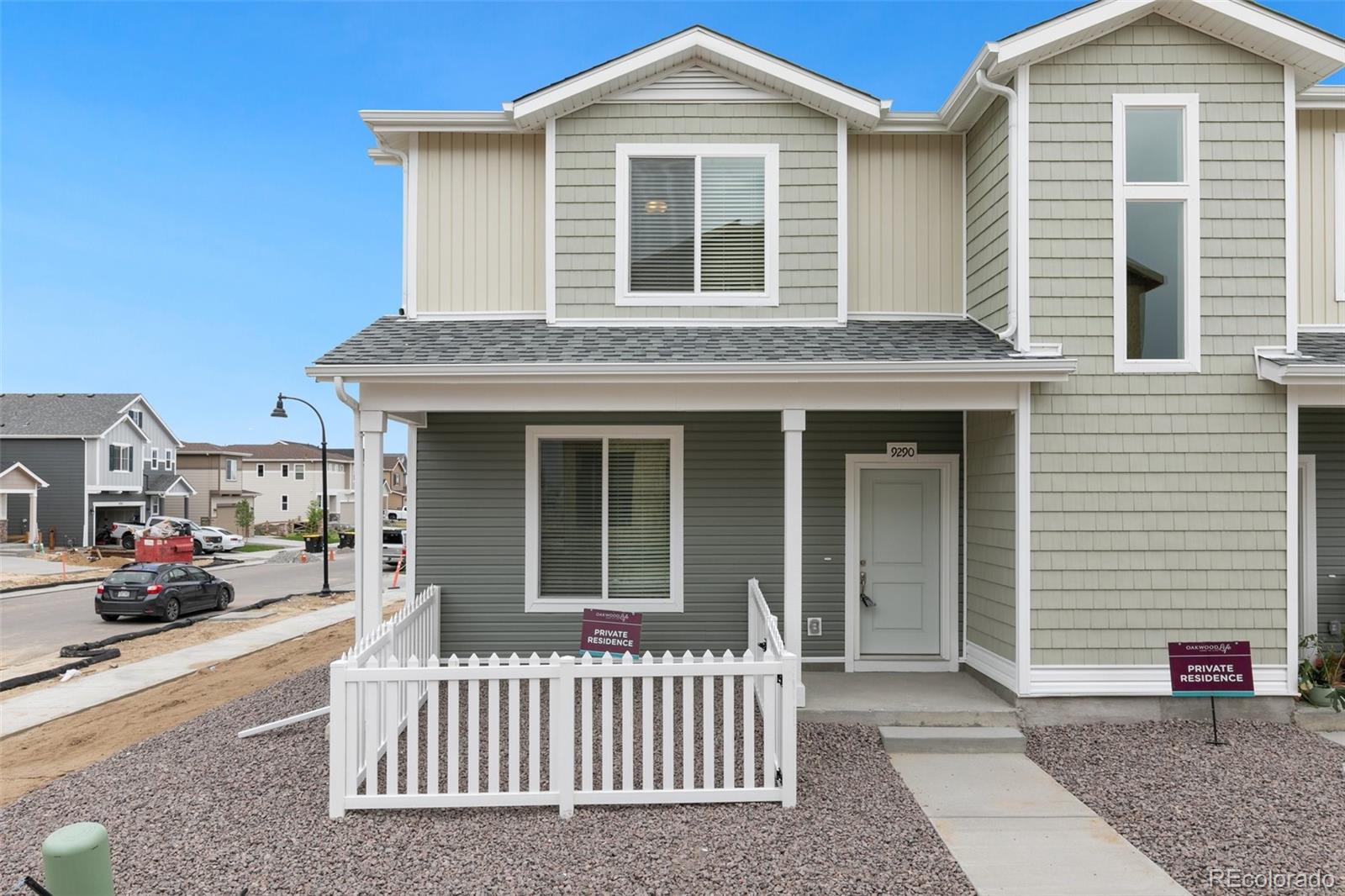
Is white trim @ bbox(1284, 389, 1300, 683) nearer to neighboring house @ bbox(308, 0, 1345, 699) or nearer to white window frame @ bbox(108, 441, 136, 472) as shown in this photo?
neighboring house @ bbox(308, 0, 1345, 699)

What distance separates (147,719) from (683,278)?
7.16 meters

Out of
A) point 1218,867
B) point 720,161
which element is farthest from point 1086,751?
point 720,161

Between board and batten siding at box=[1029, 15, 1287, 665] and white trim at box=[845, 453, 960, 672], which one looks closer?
board and batten siding at box=[1029, 15, 1287, 665]

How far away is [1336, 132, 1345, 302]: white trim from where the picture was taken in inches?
283

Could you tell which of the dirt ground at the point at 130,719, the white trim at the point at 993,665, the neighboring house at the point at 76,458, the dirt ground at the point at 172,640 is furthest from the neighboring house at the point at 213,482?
the white trim at the point at 993,665

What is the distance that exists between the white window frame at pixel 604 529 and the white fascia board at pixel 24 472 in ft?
120

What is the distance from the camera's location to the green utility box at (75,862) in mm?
3078

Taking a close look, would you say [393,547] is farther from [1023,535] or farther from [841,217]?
[1023,535]

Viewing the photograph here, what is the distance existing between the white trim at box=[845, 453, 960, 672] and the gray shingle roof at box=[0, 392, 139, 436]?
126 ft

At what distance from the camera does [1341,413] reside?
24.7ft

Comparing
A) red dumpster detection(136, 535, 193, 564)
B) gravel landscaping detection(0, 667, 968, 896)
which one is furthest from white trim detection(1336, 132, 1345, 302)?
red dumpster detection(136, 535, 193, 564)

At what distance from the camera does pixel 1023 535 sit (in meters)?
6.20

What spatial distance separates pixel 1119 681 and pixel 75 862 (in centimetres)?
708

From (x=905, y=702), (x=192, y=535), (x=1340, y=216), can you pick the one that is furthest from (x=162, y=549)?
(x=1340, y=216)
